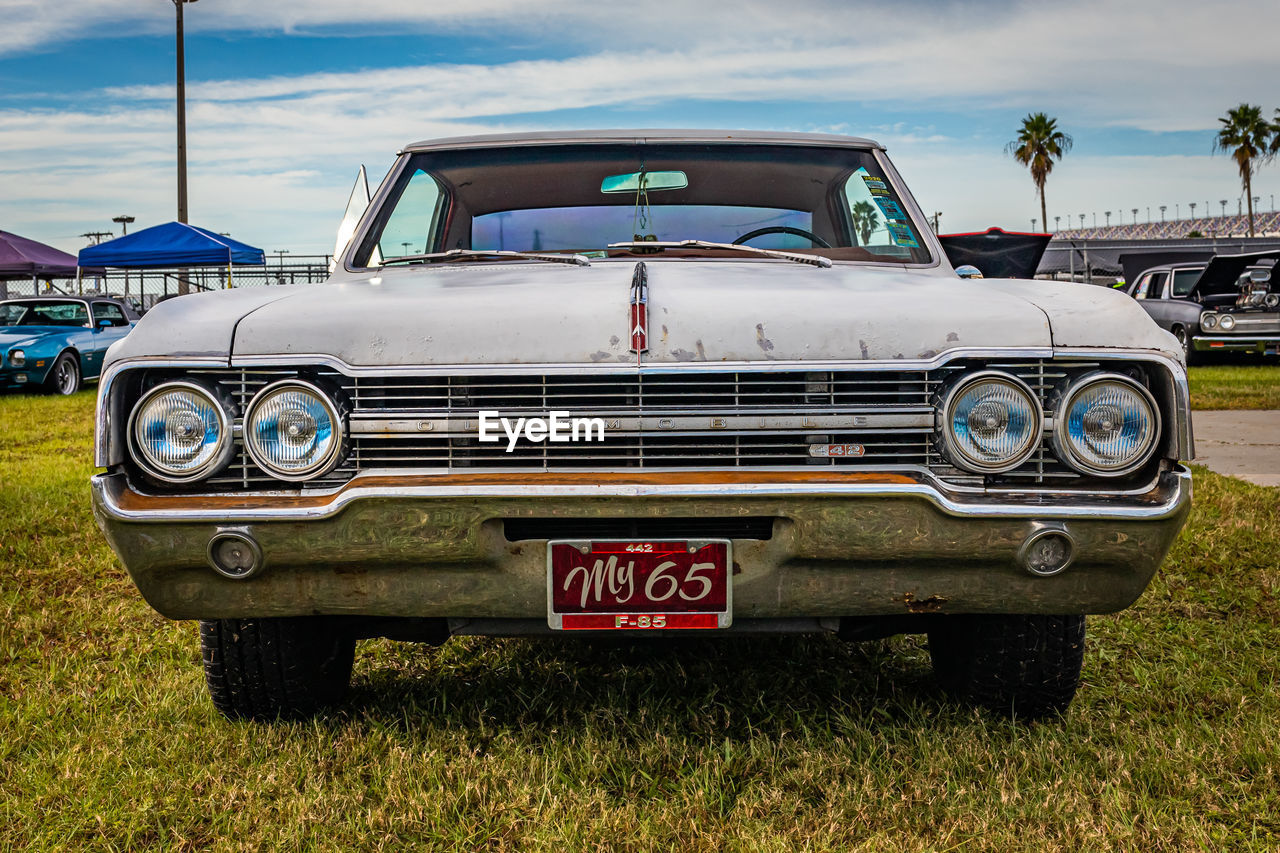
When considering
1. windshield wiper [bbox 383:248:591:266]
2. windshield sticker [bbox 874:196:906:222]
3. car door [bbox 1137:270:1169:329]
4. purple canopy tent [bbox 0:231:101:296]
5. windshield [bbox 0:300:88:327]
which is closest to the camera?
windshield wiper [bbox 383:248:591:266]

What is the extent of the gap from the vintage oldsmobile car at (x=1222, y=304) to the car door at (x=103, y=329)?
14.2m

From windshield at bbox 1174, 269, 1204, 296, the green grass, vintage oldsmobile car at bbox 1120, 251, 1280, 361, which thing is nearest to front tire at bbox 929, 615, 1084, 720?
the green grass

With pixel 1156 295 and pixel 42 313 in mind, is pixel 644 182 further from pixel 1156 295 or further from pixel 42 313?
pixel 1156 295

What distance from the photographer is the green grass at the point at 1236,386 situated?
1068cm

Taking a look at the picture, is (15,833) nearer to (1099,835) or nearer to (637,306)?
(637,306)

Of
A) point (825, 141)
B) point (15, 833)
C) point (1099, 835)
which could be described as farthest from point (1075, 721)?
point (15, 833)

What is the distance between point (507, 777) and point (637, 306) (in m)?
1.13

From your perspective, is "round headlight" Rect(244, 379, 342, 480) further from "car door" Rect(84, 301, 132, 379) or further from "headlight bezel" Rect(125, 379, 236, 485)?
"car door" Rect(84, 301, 132, 379)

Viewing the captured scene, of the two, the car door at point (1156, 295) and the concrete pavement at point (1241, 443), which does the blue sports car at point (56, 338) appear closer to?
the concrete pavement at point (1241, 443)

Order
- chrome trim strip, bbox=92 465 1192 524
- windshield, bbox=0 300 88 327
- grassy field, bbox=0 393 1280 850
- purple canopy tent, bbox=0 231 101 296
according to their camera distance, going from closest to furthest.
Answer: chrome trim strip, bbox=92 465 1192 524, grassy field, bbox=0 393 1280 850, windshield, bbox=0 300 88 327, purple canopy tent, bbox=0 231 101 296

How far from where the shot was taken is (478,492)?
2160 millimetres

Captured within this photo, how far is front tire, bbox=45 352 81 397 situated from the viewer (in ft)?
44.6

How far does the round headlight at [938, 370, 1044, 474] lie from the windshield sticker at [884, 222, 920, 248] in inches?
49.6

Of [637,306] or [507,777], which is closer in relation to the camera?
[637,306]
